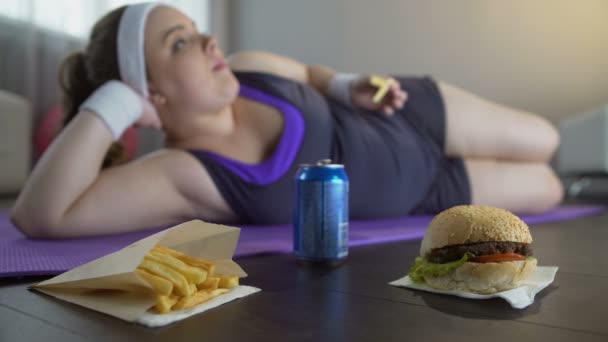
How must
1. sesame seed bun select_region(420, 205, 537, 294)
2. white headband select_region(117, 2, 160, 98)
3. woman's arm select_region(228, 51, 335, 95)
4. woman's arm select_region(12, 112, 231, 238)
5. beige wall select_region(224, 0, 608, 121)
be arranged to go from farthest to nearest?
beige wall select_region(224, 0, 608, 121) → woman's arm select_region(228, 51, 335, 95) → white headband select_region(117, 2, 160, 98) → woman's arm select_region(12, 112, 231, 238) → sesame seed bun select_region(420, 205, 537, 294)

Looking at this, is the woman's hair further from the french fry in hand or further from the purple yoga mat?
the french fry in hand

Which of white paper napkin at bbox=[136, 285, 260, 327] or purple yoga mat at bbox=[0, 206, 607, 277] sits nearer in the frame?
white paper napkin at bbox=[136, 285, 260, 327]

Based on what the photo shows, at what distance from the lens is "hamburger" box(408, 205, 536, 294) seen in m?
0.60

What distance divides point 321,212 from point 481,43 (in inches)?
105

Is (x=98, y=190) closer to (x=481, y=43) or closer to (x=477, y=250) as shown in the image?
→ (x=477, y=250)

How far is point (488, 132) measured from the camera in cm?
160

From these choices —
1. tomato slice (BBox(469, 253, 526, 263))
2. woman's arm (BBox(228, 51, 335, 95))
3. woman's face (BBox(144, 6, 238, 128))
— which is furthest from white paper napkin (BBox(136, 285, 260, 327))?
woman's arm (BBox(228, 51, 335, 95))

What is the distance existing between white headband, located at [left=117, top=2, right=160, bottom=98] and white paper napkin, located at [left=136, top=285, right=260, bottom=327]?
A: 2.64 ft

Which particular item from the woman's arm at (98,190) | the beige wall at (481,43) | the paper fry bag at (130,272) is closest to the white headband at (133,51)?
the woman's arm at (98,190)

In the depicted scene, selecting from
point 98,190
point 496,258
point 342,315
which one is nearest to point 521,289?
point 496,258

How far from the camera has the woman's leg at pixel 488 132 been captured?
1.59 metres

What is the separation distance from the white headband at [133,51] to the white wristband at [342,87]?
59 centimetres

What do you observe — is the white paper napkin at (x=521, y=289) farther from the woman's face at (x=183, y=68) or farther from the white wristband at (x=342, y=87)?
the white wristband at (x=342, y=87)

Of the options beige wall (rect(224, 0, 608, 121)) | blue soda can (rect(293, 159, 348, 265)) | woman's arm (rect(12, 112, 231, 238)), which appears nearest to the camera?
blue soda can (rect(293, 159, 348, 265))
